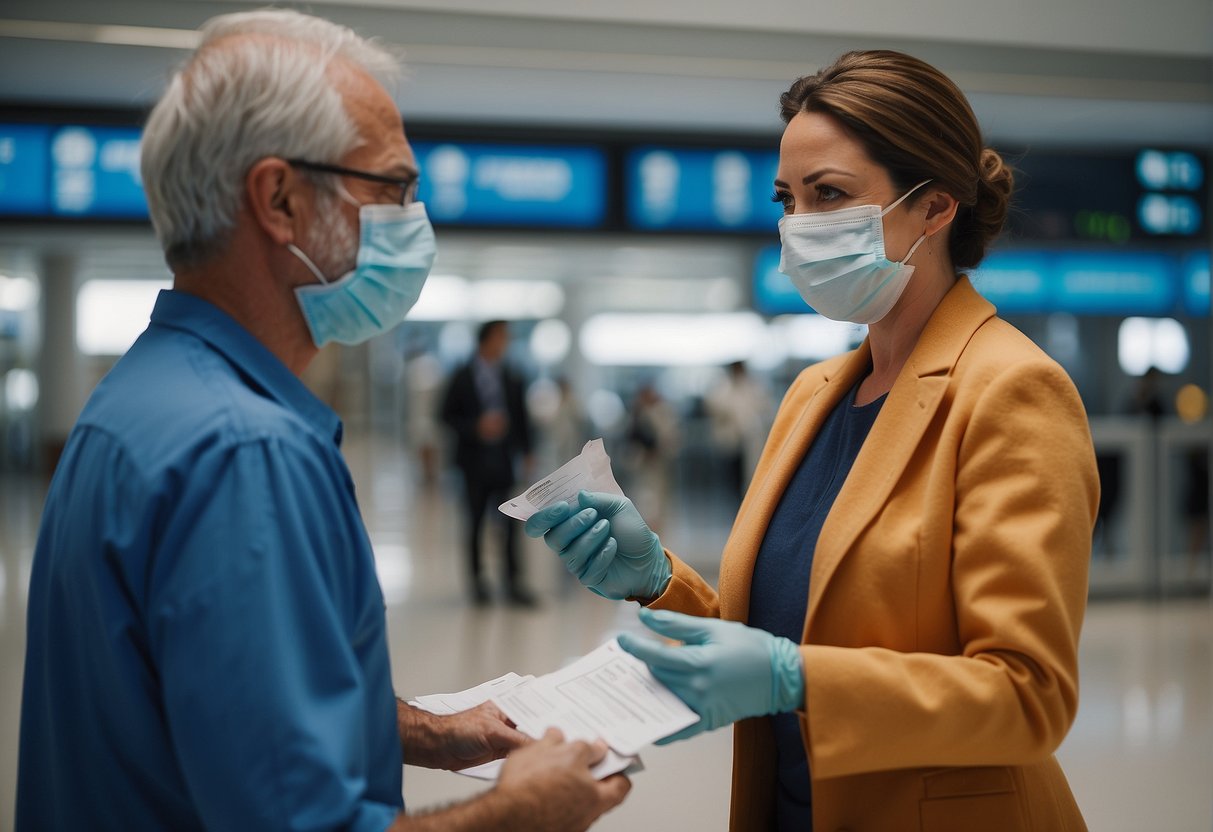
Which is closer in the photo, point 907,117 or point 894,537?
point 894,537

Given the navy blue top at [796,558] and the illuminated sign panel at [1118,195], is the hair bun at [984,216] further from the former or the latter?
the illuminated sign panel at [1118,195]

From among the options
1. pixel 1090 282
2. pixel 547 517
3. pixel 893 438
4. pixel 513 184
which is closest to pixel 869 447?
pixel 893 438

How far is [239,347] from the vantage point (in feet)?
4.05

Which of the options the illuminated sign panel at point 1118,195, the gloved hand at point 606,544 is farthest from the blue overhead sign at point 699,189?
the gloved hand at point 606,544

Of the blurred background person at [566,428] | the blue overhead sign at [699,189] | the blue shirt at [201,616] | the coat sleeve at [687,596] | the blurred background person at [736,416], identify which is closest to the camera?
the blue shirt at [201,616]

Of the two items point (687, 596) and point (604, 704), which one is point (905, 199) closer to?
point (687, 596)

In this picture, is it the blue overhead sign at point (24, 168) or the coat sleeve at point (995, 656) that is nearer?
the coat sleeve at point (995, 656)

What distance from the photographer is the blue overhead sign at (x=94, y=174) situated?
5.54m

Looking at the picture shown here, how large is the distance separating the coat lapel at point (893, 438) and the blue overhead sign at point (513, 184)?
4.70 m

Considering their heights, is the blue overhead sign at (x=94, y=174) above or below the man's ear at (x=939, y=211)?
above

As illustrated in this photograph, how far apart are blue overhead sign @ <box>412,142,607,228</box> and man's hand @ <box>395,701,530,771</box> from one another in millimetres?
4720

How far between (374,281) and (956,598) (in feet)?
2.99

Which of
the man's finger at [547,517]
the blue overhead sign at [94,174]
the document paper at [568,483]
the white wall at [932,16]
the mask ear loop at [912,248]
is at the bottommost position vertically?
the man's finger at [547,517]

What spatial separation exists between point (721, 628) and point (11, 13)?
13.3ft
